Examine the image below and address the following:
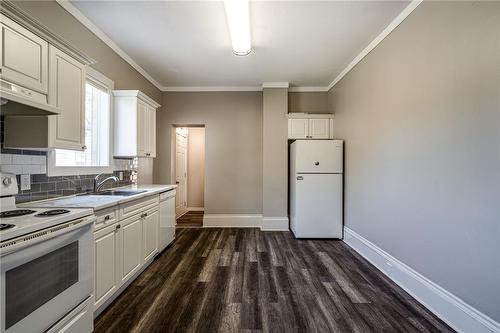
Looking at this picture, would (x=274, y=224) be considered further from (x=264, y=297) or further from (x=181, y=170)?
(x=181, y=170)

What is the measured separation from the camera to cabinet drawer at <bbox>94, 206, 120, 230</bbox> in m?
1.75

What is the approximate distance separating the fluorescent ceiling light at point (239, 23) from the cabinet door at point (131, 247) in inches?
89.1

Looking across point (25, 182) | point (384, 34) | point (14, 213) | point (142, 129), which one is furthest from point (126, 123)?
point (384, 34)

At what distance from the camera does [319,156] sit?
3699mm

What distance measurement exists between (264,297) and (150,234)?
1.52 metres

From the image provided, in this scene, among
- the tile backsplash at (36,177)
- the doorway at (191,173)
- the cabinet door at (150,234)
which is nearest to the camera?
the tile backsplash at (36,177)

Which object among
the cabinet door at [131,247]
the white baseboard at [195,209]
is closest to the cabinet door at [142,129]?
the cabinet door at [131,247]

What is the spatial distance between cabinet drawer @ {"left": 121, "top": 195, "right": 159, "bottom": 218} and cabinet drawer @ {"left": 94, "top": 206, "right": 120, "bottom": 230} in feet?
0.29

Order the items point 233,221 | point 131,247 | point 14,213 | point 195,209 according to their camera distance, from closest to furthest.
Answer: point 14,213 < point 131,247 < point 233,221 < point 195,209

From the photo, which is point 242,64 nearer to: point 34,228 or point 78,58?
point 78,58

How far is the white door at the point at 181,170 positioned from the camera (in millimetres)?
5061

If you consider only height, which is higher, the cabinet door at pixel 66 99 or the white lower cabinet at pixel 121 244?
the cabinet door at pixel 66 99

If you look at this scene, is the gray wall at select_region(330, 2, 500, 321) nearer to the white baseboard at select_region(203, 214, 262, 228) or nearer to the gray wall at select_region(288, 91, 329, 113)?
the gray wall at select_region(288, 91, 329, 113)

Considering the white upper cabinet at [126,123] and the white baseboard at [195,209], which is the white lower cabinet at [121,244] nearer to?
the white upper cabinet at [126,123]
